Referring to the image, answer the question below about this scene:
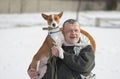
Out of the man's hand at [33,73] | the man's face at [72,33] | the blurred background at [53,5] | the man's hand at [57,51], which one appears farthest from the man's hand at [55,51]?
the blurred background at [53,5]

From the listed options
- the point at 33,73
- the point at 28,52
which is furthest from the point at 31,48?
the point at 33,73

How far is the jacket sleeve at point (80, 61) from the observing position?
3449 mm

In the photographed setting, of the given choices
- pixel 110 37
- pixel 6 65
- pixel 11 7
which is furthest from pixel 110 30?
pixel 11 7

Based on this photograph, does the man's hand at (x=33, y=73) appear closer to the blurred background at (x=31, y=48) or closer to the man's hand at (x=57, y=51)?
the man's hand at (x=57, y=51)

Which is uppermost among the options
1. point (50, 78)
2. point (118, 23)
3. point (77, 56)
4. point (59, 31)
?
point (59, 31)

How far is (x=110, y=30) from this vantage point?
1454 cm

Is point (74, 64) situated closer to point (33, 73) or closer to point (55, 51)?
point (55, 51)

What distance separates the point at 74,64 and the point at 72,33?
0.33 m

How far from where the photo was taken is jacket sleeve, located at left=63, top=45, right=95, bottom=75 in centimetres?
345

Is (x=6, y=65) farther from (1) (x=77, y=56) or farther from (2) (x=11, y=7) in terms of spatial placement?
(2) (x=11, y=7)

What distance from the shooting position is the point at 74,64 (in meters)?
3.44

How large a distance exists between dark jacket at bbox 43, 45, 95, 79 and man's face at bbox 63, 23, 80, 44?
0.25 ft

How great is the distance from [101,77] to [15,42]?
15.3ft

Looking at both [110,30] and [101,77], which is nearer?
[101,77]
